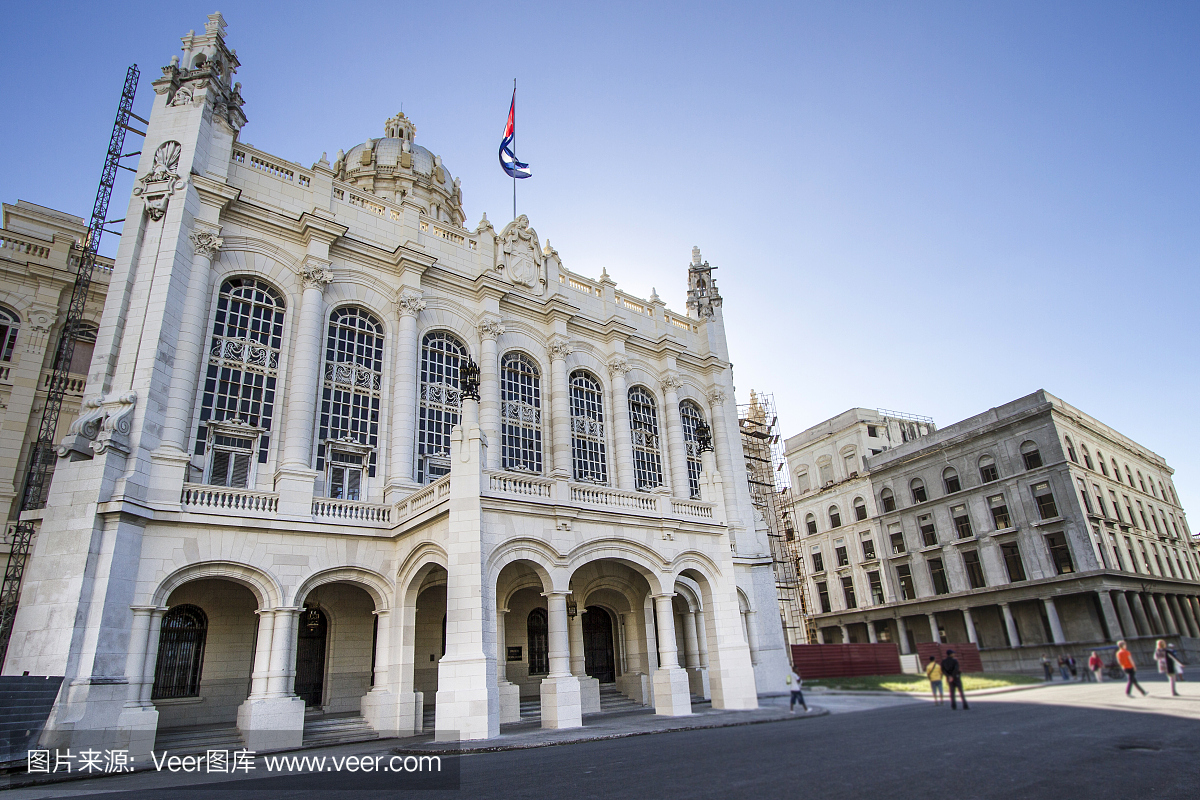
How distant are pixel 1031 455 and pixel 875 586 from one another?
16.2 m

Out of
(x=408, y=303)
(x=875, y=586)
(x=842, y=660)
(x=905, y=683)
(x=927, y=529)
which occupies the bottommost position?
(x=905, y=683)

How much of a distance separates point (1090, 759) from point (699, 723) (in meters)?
10.1

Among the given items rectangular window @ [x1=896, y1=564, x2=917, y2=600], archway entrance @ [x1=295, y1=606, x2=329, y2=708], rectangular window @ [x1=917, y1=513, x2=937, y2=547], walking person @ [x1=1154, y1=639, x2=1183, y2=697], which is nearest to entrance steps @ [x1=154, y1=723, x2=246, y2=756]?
archway entrance @ [x1=295, y1=606, x2=329, y2=708]

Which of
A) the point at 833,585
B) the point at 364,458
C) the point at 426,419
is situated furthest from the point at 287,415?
the point at 833,585

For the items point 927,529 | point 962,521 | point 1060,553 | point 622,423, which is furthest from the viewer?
point 927,529

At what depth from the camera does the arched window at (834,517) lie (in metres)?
61.0

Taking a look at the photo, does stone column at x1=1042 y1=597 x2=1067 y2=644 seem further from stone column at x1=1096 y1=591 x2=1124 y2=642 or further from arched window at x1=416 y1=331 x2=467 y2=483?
arched window at x1=416 y1=331 x2=467 y2=483

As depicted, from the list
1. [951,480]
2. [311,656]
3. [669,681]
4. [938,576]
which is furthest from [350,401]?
[951,480]

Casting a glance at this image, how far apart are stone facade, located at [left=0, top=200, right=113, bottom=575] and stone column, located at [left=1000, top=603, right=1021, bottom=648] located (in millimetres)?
53886

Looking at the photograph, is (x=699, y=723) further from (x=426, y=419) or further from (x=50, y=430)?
(x=50, y=430)

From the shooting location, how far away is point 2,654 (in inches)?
814

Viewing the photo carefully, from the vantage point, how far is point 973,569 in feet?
162

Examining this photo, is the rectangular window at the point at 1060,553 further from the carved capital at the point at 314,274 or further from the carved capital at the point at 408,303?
the carved capital at the point at 314,274

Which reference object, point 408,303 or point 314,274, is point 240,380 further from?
point 408,303
